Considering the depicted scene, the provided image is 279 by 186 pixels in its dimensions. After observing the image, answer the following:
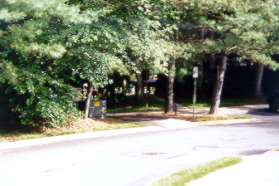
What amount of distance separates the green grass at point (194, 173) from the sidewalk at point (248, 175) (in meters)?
0.20

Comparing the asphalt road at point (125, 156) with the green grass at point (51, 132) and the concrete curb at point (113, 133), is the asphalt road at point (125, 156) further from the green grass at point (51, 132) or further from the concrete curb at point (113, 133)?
the green grass at point (51, 132)

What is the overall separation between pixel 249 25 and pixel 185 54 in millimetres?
3229

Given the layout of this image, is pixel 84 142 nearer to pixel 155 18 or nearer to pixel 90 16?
pixel 90 16

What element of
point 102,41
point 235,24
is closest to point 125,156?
point 102,41

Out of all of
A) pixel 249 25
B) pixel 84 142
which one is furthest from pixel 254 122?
pixel 84 142

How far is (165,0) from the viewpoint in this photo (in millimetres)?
23953

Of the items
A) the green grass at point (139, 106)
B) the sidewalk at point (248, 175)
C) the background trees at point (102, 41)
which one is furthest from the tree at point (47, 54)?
the green grass at point (139, 106)

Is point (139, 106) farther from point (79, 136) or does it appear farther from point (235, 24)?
point (79, 136)

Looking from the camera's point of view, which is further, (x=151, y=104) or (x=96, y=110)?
(x=151, y=104)

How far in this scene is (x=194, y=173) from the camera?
12359 millimetres

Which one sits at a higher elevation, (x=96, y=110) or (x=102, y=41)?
(x=102, y=41)

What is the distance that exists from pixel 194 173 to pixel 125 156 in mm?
3516

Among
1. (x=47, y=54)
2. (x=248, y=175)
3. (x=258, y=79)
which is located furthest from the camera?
(x=258, y=79)

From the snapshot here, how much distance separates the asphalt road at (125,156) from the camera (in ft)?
40.3
